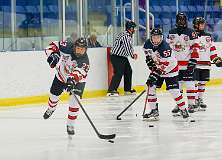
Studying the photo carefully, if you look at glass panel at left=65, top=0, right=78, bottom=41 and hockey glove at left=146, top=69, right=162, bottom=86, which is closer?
hockey glove at left=146, top=69, right=162, bottom=86

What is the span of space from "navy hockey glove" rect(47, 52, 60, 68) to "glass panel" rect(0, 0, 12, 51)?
4.05 metres

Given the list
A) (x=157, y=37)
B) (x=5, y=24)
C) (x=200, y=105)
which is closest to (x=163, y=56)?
(x=157, y=37)

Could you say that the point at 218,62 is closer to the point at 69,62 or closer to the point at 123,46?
the point at 69,62

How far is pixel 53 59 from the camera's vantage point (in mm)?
6238

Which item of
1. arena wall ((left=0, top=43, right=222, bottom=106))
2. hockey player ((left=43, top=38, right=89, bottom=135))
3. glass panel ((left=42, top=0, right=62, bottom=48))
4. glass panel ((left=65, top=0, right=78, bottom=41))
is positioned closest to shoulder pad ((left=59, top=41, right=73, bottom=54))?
hockey player ((left=43, top=38, right=89, bottom=135))

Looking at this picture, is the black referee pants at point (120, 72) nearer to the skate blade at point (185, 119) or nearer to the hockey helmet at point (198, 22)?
the hockey helmet at point (198, 22)

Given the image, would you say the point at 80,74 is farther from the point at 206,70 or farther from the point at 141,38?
the point at 141,38

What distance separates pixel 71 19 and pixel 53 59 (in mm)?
5483

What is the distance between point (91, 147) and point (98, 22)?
6895 mm

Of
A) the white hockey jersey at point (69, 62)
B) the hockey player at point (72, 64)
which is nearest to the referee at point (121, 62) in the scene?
the white hockey jersey at point (69, 62)

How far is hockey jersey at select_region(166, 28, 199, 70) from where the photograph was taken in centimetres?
784

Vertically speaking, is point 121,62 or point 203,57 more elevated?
point 203,57

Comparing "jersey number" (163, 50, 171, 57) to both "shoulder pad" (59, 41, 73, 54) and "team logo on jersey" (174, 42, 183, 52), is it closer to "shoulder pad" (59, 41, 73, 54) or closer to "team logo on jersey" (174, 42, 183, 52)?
"team logo on jersey" (174, 42, 183, 52)

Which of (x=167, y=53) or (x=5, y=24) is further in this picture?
(x=5, y=24)
